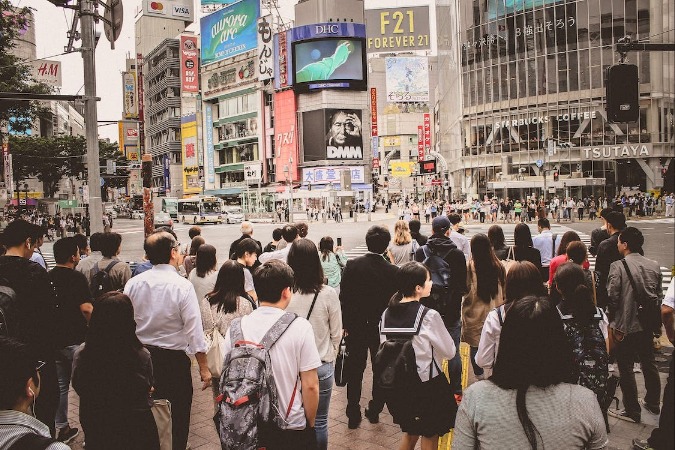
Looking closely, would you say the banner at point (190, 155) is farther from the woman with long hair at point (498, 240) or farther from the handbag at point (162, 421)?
the handbag at point (162, 421)

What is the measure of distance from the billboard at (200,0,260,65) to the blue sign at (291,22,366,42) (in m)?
8.89

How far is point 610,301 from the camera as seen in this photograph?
6027 millimetres

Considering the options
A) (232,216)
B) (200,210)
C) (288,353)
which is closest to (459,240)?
(288,353)

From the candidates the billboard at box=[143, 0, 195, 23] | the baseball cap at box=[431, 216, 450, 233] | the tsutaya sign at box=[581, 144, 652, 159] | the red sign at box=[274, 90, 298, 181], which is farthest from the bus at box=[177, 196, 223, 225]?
the billboard at box=[143, 0, 195, 23]

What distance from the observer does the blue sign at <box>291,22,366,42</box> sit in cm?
7444

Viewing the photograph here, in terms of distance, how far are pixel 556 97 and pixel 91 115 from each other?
51.6 meters

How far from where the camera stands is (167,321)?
187 inches

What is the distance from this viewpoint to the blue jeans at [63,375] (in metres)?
5.66

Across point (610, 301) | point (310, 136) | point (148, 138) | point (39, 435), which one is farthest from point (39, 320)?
point (148, 138)

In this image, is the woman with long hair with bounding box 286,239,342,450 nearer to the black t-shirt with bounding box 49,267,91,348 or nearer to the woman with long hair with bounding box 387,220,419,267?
the black t-shirt with bounding box 49,267,91,348

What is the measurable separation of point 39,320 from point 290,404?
Answer: 2.88 meters

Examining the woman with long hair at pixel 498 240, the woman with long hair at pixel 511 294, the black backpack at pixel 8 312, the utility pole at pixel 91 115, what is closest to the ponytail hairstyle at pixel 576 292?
the woman with long hair at pixel 511 294

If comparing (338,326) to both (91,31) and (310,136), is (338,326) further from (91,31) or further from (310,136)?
(310,136)

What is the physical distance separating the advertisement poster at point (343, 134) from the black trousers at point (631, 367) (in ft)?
230
